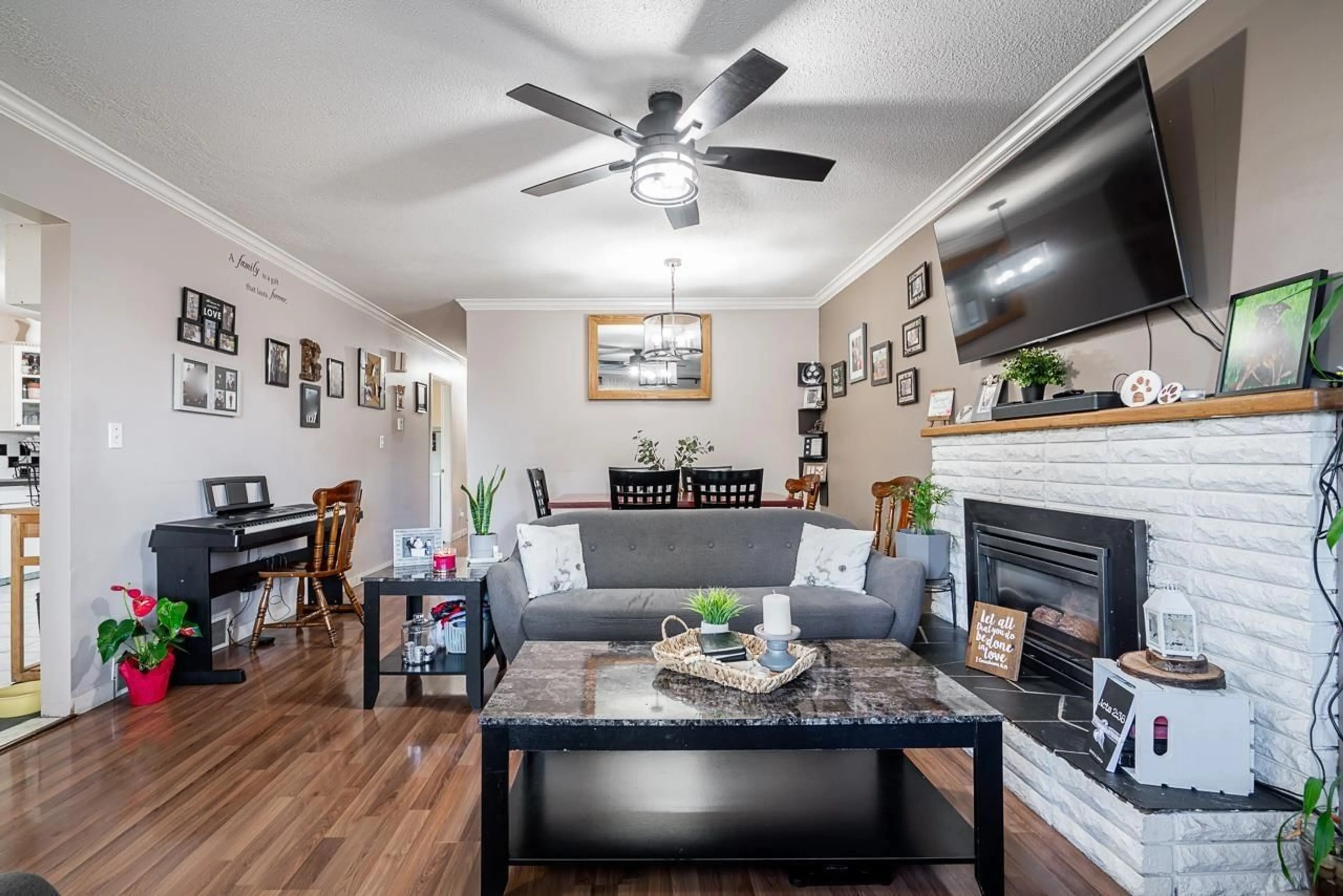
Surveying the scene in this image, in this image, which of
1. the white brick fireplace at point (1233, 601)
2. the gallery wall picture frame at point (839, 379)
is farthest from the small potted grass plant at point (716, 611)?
the gallery wall picture frame at point (839, 379)

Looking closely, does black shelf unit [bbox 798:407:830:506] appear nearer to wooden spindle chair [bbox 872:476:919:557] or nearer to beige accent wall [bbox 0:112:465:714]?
wooden spindle chair [bbox 872:476:919:557]

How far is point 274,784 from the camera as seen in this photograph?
6.81ft

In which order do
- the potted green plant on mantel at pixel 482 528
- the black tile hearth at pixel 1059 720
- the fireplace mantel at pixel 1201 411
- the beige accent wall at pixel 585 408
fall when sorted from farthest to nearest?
the beige accent wall at pixel 585 408, the potted green plant on mantel at pixel 482 528, the black tile hearth at pixel 1059 720, the fireplace mantel at pixel 1201 411

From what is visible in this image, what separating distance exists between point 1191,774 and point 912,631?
Result: 1.16 m

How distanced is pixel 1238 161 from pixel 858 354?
297 centimetres

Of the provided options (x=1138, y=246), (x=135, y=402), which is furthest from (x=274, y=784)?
(x=1138, y=246)

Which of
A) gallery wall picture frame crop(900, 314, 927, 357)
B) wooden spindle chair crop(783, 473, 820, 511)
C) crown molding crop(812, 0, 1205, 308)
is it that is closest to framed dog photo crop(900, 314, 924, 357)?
gallery wall picture frame crop(900, 314, 927, 357)

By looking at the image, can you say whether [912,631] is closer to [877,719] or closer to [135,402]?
[877,719]

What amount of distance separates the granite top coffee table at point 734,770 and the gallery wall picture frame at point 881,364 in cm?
260

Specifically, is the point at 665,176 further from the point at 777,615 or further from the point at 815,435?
the point at 815,435

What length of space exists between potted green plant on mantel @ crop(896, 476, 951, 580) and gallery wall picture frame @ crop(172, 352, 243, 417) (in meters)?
3.85

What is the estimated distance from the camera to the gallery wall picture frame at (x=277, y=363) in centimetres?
410

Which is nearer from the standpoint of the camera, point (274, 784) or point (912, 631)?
point (274, 784)

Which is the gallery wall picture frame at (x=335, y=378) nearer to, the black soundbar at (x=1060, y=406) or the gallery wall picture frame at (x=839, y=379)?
the gallery wall picture frame at (x=839, y=379)
